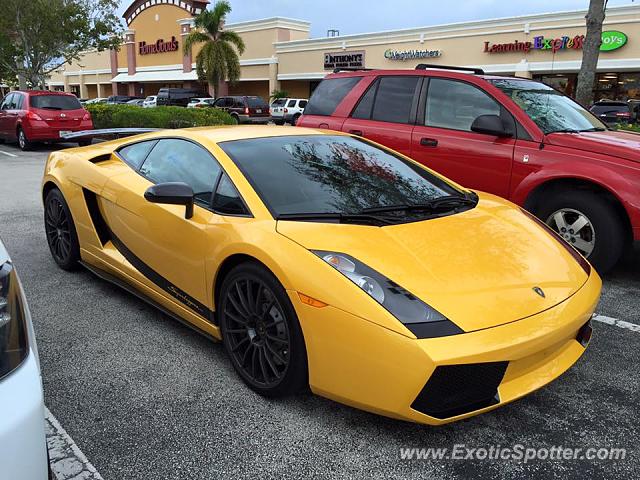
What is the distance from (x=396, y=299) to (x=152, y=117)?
16.5m

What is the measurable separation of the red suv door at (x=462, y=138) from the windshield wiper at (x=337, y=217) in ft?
8.36

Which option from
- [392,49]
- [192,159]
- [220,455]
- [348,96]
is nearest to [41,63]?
[392,49]

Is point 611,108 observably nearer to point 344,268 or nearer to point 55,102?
point 55,102

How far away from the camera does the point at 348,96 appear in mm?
6297

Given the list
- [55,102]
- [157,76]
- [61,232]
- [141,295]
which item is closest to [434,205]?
[141,295]

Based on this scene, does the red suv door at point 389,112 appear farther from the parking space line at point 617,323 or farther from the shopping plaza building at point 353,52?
the shopping plaza building at point 353,52

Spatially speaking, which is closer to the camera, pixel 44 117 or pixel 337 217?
pixel 337 217

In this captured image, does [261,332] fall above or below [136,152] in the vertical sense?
below

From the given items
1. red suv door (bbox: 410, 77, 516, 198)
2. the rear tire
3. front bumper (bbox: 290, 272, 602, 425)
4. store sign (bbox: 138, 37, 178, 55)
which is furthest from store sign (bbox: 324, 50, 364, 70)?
front bumper (bbox: 290, 272, 602, 425)

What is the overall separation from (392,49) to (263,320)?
32.2 m

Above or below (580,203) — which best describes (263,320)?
below

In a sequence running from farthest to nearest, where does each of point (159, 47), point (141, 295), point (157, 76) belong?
point (159, 47) < point (157, 76) < point (141, 295)

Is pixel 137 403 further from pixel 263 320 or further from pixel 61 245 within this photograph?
pixel 61 245

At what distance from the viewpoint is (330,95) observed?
6.52 meters
